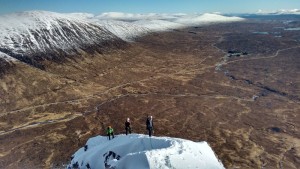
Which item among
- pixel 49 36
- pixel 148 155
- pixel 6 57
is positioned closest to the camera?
pixel 148 155

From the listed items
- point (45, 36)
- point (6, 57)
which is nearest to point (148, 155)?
point (6, 57)

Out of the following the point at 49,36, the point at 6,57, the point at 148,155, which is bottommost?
the point at 6,57

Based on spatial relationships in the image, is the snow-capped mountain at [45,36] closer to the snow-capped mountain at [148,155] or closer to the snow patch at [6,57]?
the snow patch at [6,57]

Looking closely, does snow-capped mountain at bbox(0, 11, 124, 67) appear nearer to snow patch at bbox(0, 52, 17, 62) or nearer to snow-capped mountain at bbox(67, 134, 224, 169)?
snow patch at bbox(0, 52, 17, 62)

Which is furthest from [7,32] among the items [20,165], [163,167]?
[163,167]

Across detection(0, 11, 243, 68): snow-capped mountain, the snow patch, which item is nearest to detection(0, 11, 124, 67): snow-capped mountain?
detection(0, 11, 243, 68): snow-capped mountain

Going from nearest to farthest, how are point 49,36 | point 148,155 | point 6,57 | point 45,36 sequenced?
point 148,155
point 6,57
point 45,36
point 49,36

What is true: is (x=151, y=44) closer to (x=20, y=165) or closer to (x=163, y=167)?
(x=20, y=165)

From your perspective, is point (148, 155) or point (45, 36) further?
point (45, 36)

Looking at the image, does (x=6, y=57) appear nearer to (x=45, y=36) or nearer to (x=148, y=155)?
(x=45, y=36)
